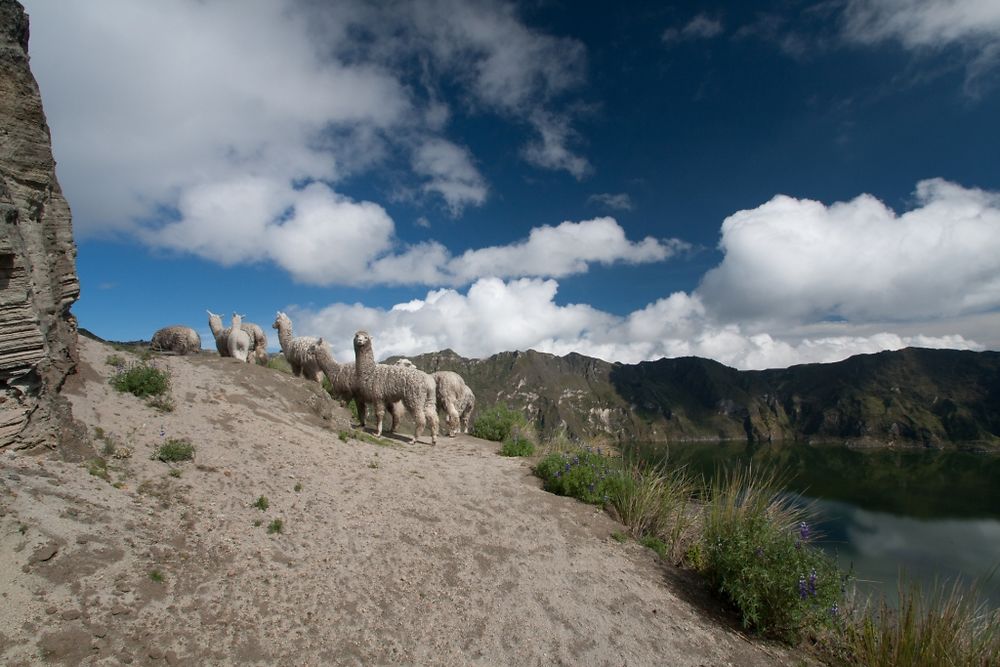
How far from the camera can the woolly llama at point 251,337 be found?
16.9 metres

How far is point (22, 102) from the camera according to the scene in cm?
714

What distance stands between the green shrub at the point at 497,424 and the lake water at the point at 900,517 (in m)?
4.73

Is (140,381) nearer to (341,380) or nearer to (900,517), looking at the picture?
(341,380)

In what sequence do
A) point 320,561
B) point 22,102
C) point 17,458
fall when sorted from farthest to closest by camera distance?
point 22,102 < point 320,561 < point 17,458

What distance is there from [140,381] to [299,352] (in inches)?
307

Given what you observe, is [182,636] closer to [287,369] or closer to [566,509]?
[566,509]

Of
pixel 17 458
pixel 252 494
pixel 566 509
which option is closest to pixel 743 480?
pixel 566 509

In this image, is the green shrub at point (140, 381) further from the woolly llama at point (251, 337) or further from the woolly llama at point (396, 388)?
the woolly llama at point (251, 337)

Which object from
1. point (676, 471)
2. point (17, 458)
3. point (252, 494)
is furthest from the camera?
point (676, 471)

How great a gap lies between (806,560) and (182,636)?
794 centimetres

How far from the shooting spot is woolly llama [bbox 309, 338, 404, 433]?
1471 centimetres

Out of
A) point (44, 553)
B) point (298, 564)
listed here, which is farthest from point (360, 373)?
point (44, 553)

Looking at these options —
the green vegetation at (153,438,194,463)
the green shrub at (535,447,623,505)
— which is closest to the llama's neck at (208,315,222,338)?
the green vegetation at (153,438,194,463)

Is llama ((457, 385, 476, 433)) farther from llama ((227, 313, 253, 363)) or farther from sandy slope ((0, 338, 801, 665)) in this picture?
llama ((227, 313, 253, 363))
